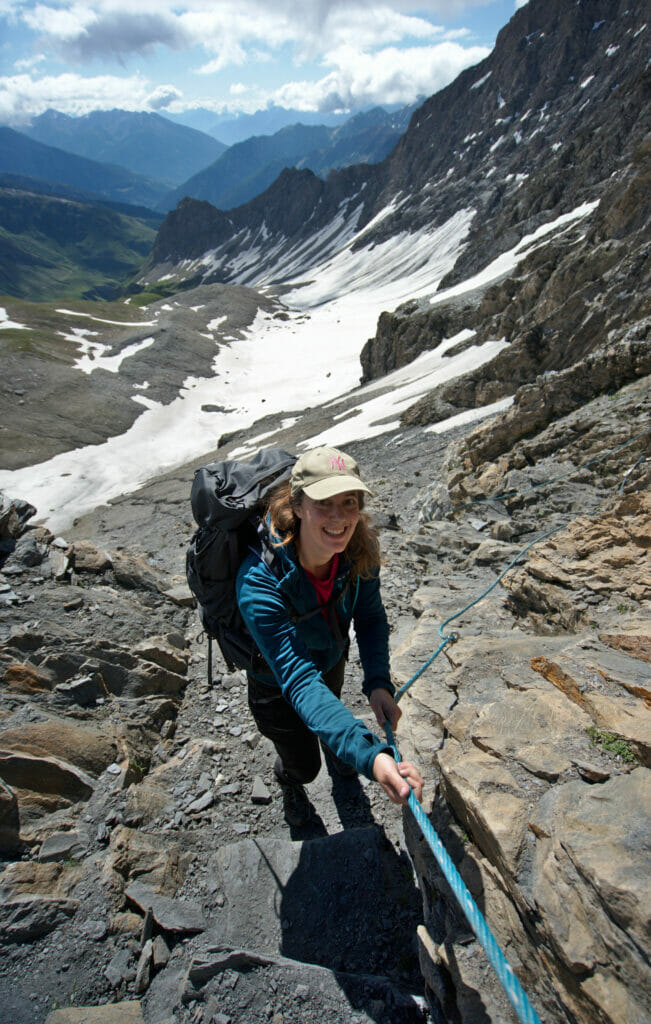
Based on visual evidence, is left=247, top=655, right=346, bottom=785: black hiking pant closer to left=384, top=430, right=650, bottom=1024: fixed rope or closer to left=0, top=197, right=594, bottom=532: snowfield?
left=384, top=430, right=650, bottom=1024: fixed rope

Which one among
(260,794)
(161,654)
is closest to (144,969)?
(260,794)

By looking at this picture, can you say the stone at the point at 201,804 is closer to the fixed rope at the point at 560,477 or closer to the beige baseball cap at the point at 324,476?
the beige baseball cap at the point at 324,476

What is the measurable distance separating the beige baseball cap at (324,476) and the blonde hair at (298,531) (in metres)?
0.13

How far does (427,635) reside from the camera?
7.04 meters

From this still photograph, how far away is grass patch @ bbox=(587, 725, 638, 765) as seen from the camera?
128 inches

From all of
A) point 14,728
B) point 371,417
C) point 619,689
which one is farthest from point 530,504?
point 371,417

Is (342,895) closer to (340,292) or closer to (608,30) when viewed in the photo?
(340,292)

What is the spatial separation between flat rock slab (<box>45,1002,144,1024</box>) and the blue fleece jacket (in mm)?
2224

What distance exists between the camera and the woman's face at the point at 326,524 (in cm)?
358

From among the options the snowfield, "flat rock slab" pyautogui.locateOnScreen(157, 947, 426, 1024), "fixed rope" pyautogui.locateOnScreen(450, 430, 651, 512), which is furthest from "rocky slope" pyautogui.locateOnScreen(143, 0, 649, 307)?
"flat rock slab" pyautogui.locateOnScreen(157, 947, 426, 1024)

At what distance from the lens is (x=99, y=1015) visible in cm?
333

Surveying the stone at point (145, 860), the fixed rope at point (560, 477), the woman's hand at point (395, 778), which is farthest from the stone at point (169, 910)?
the fixed rope at point (560, 477)

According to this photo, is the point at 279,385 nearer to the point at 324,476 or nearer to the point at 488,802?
the point at 324,476

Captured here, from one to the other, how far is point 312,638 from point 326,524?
956 mm
